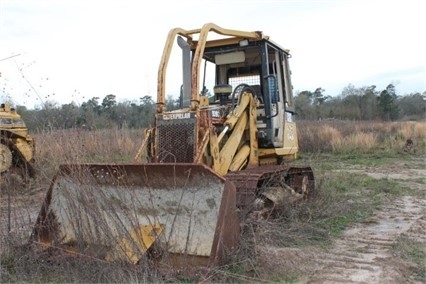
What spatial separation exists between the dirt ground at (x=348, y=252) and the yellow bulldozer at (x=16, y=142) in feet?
11.7

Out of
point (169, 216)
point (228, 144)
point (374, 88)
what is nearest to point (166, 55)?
point (228, 144)

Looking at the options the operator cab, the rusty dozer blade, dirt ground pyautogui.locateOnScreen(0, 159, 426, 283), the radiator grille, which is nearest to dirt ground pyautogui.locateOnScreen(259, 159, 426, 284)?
dirt ground pyautogui.locateOnScreen(0, 159, 426, 283)

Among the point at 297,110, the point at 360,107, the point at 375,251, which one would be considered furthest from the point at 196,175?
the point at 360,107

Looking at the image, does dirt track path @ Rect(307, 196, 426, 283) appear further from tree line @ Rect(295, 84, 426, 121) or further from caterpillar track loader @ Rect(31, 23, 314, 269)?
tree line @ Rect(295, 84, 426, 121)

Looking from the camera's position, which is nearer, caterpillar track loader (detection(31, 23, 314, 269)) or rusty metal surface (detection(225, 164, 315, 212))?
caterpillar track loader (detection(31, 23, 314, 269))

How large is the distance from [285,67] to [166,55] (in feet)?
8.28

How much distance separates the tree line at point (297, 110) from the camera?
18.8 feet

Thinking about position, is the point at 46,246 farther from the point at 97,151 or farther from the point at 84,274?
the point at 97,151

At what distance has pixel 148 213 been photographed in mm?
4934

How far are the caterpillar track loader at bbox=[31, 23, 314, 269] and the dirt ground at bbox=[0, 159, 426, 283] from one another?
0.32 metres

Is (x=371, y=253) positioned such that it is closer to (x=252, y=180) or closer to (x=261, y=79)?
(x=252, y=180)

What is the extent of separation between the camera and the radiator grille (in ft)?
18.8

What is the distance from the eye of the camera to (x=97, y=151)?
6508mm

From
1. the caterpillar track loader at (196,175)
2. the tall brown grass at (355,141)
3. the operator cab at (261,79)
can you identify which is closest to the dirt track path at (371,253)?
the caterpillar track loader at (196,175)
